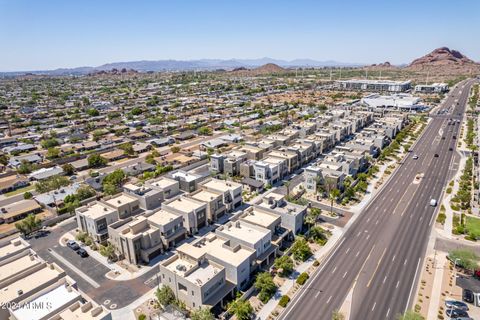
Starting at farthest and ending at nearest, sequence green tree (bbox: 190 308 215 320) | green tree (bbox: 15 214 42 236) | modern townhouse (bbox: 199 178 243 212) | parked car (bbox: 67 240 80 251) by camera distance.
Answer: modern townhouse (bbox: 199 178 243 212)
green tree (bbox: 15 214 42 236)
parked car (bbox: 67 240 80 251)
green tree (bbox: 190 308 215 320)

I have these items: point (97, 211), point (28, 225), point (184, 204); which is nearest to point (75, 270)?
point (97, 211)

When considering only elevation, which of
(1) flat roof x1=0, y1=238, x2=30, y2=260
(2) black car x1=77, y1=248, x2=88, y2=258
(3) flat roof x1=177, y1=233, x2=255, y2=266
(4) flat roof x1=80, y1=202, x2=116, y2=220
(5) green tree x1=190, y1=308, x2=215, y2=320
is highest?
(4) flat roof x1=80, y1=202, x2=116, y2=220

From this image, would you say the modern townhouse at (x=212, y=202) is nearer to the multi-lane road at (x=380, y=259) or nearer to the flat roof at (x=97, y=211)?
the flat roof at (x=97, y=211)

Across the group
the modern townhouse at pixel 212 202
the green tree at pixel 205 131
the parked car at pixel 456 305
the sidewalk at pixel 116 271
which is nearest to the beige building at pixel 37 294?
the sidewalk at pixel 116 271

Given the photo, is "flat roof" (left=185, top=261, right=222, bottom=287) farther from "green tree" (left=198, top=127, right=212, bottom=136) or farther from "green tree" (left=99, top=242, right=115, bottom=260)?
"green tree" (left=198, top=127, right=212, bottom=136)

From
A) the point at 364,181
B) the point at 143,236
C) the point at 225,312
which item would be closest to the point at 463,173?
the point at 364,181

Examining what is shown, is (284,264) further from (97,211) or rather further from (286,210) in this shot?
(97,211)

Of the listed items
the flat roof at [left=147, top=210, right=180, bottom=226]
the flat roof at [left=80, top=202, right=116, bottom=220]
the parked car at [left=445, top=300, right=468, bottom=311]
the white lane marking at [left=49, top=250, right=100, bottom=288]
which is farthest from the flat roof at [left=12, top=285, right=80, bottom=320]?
the parked car at [left=445, top=300, right=468, bottom=311]
